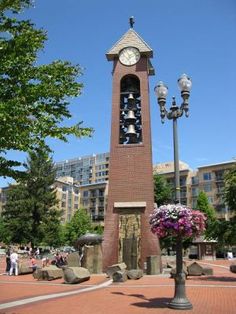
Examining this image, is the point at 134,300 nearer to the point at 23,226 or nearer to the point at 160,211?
the point at 160,211

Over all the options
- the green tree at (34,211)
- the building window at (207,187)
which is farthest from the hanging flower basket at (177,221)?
the building window at (207,187)

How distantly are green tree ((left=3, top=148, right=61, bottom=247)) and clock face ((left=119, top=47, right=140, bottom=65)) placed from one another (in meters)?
30.0

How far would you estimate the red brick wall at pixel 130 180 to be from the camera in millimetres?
27953

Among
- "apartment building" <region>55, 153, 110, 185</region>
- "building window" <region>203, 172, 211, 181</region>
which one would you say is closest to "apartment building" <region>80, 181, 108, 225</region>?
"apartment building" <region>55, 153, 110, 185</region>

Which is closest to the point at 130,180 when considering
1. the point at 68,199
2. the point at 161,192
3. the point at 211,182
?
the point at 161,192

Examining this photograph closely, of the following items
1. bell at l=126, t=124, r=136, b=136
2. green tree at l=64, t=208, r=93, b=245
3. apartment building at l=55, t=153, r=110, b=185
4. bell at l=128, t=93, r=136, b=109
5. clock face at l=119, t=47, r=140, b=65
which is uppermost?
apartment building at l=55, t=153, r=110, b=185

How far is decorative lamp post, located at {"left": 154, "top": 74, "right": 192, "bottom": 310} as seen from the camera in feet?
40.8

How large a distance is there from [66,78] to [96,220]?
10235 centimetres

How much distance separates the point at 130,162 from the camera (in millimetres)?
29594

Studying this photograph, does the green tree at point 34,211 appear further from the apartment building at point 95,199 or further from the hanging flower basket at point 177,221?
the apartment building at point 95,199

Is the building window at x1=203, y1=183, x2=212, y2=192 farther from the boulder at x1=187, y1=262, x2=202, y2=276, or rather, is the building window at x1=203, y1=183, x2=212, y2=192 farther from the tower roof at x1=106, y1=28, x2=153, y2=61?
the boulder at x1=187, y1=262, x2=202, y2=276

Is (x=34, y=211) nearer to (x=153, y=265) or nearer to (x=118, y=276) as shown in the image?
(x=153, y=265)

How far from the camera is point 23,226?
2388 inches

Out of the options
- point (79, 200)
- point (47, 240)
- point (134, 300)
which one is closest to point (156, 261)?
point (134, 300)
